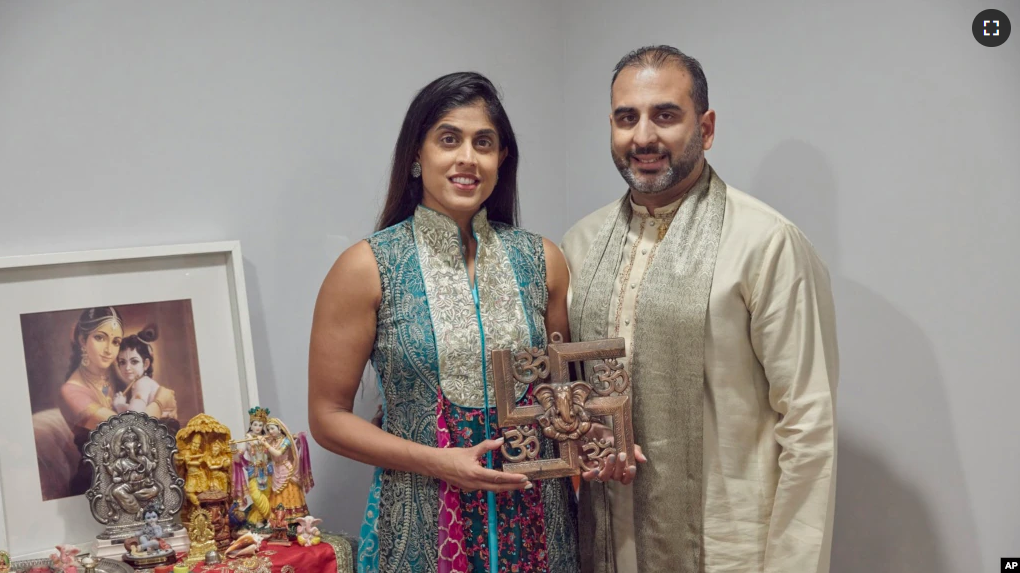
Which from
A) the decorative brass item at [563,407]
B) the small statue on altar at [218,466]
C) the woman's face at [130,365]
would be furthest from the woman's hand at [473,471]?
the woman's face at [130,365]

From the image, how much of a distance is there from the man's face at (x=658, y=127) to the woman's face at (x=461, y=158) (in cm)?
32

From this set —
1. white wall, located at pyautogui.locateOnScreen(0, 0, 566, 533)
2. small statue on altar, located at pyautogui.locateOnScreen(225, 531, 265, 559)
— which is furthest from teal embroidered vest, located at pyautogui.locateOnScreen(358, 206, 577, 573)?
white wall, located at pyautogui.locateOnScreen(0, 0, 566, 533)

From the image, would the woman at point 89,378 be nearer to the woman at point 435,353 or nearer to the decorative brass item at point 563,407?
the woman at point 435,353

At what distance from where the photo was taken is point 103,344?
2299 mm

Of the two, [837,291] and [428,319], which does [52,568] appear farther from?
[837,291]

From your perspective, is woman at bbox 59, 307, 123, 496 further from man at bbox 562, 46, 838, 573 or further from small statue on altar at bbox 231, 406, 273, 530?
man at bbox 562, 46, 838, 573

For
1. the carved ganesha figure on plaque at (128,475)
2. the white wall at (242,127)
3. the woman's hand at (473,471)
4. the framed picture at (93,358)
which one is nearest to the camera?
the woman's hand at (473,471)

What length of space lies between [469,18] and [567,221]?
0.80 metres

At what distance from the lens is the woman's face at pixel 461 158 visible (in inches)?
83.4

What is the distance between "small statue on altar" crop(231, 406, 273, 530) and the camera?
2.20 meters

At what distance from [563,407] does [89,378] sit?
1.17 metres

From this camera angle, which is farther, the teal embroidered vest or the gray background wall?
the gray background wall

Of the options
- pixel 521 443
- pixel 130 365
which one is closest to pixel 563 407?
pixel 521 443

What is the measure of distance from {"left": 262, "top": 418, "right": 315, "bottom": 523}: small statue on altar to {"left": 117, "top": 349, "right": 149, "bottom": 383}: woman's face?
39 cm
